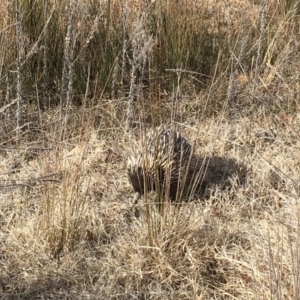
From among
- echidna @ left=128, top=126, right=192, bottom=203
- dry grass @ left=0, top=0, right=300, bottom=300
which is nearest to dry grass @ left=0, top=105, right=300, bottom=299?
dry grass @ left=0, top=0, right=300, bottom=300

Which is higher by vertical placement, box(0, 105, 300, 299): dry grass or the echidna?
the echidna

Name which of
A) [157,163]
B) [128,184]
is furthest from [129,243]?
[128,184]

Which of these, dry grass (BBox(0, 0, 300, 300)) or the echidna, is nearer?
dry grass (BBox(0, 0, 300, 300))

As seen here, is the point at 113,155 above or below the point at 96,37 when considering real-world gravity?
below

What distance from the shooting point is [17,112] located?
3.09 m

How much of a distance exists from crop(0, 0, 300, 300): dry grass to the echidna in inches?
4.9

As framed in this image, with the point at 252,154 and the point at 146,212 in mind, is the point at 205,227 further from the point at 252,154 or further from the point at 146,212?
the point at 252,154

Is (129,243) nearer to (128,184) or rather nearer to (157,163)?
(157,163)

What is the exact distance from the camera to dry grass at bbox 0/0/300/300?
222 cm

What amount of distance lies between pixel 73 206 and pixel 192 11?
1.98m

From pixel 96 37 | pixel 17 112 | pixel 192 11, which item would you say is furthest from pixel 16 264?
pixel 192 11

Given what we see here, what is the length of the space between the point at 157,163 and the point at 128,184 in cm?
47

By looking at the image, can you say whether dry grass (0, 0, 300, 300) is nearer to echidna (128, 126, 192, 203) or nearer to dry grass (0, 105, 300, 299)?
dry grass (0, 105, 300, 299)

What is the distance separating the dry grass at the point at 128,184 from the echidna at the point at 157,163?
0.12 metres
